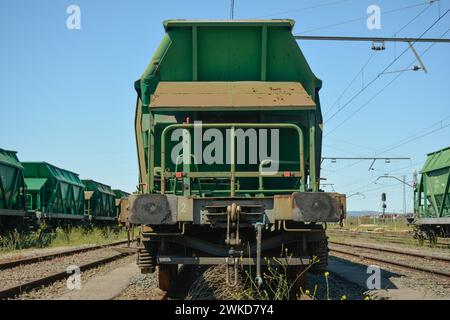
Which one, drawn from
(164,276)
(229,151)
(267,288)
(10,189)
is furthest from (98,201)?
(229,151)

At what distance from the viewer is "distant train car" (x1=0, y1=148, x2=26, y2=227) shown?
59.3ft

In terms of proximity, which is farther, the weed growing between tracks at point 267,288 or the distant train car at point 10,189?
the distant train car at point 10,189

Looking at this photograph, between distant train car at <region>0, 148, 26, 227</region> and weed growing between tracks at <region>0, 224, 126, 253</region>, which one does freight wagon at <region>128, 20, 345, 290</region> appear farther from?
distant train car at <region>0, 148, 26, 227</region>

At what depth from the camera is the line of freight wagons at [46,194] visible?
1872 centimetres

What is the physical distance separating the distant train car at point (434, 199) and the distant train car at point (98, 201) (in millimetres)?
16834

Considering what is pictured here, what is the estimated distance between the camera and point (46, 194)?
24062 millimetres

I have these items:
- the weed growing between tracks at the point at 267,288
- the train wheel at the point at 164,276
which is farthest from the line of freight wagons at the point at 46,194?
the weed growing between tracks at the point at 267,288

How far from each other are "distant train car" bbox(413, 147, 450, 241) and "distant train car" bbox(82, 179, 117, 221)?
16.8 meters

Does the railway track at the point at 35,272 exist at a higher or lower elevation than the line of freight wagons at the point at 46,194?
lower

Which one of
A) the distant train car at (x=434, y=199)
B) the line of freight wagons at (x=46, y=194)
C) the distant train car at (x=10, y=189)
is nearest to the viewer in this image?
the distant train car at (x=10, y=189)
